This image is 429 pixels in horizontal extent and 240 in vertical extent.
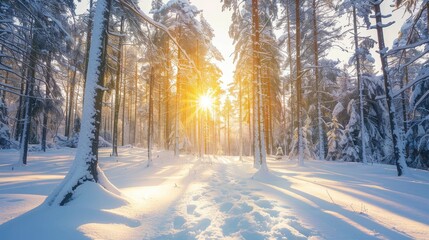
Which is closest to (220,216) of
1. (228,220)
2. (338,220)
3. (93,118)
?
(228,220)

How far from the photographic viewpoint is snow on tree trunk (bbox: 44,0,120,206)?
16.3 feet

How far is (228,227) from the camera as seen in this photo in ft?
12.8

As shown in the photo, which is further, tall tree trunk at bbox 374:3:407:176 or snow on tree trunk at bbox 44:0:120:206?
tall tree trunk at bbox 374:3:407:176

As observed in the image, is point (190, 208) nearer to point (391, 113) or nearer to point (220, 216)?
point (220, 216)

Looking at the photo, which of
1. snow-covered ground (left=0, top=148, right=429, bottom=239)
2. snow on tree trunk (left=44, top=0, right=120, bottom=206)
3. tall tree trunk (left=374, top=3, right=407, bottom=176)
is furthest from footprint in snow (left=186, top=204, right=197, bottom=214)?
tall tree trunk (left=374, top=3, right=407, bottom=176)

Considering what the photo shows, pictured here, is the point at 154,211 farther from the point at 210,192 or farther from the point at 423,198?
the point at 423,198

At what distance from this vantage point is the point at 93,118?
530 centimetres

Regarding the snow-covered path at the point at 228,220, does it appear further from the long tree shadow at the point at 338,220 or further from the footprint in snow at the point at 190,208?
the long tree shadow at the point at 338,220

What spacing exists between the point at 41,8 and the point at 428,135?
59.8 ft

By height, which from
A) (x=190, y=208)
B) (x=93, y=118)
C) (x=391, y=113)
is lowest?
(x=190, y=208)

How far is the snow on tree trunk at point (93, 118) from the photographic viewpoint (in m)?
4.98

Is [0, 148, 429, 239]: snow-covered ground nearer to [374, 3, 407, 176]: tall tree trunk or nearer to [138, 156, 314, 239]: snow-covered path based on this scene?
[138, 156, 314, 239]: snow-covered path

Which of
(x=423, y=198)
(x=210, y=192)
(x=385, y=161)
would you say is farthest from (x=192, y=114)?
(x=423, y=198)

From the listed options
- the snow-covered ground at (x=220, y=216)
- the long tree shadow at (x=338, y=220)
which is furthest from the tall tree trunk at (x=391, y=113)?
the long tree shadow at (x=338, y=220)
